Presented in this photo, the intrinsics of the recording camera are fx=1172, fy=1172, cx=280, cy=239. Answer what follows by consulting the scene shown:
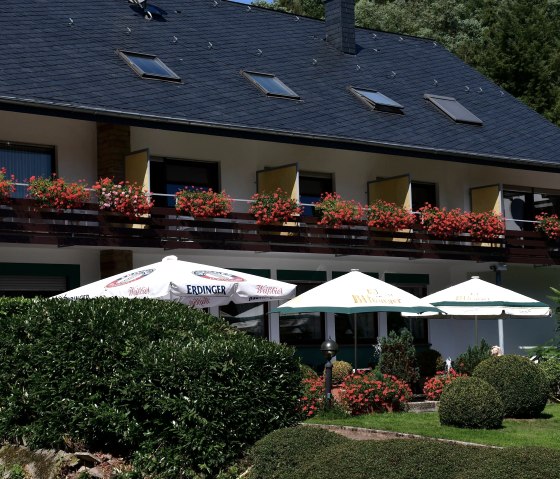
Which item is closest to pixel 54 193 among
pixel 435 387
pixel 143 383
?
pixel 435 387

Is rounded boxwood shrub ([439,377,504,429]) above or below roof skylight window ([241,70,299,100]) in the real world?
below

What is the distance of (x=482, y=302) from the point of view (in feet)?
74.6

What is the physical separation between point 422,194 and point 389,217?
3802mm

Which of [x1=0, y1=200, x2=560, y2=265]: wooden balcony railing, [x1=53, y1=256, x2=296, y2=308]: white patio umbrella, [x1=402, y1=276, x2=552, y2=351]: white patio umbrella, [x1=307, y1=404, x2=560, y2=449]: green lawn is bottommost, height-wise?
[x1=307, y1=404, x2=560, y2=449]: green lawn

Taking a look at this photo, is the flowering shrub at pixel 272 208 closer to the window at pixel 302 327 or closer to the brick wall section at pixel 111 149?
the window at pixel 302 327

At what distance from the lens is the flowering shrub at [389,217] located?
2698 centimetres

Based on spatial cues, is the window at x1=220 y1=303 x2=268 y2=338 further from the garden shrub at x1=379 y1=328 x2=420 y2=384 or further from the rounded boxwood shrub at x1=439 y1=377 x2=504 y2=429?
the rounded boxwood shrub at x1=439 y1=377 x2=504 y2=429

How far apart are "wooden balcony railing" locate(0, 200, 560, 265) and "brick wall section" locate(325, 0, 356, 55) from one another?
7309 mm

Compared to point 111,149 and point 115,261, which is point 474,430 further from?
point 111,149

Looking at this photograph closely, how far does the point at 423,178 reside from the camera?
30359mm

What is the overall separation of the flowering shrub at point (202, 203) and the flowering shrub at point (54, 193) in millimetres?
2471

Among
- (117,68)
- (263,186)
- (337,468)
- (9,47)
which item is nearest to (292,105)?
(263,186)

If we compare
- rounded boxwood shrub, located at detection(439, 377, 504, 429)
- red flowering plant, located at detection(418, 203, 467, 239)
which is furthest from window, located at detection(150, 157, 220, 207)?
rounded boxwood shrub, located at detection(439, 377, 504, 429)

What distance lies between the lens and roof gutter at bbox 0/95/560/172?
22.0m
